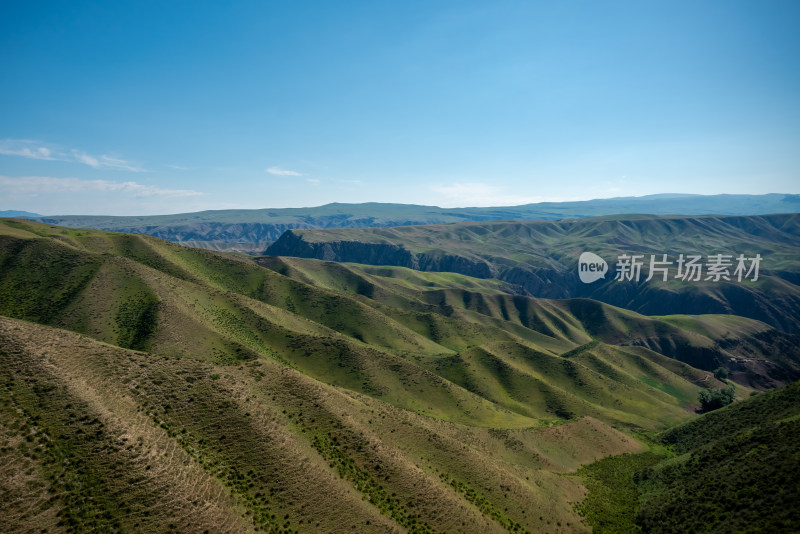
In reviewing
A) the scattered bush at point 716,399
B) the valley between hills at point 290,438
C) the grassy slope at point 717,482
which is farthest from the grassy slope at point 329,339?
the grassy slope at point 717,482

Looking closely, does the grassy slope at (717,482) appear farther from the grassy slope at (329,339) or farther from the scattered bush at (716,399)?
the scattered bush at (716,399)

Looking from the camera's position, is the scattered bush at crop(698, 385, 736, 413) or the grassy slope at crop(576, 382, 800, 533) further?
the scattered bush at crop(698, 385, 736, 413)

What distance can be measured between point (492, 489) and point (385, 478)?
16041 millimetres

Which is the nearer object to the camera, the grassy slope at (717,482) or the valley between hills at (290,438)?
the valley between hills at (290,438)

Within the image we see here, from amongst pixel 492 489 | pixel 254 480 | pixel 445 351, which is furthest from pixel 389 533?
pixel 445 351

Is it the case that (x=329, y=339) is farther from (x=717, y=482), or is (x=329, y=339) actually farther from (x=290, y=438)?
(x=717, y=482)

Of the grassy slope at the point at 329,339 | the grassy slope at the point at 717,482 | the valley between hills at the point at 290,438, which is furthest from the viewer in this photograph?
the grassy slope at the point at 329,339

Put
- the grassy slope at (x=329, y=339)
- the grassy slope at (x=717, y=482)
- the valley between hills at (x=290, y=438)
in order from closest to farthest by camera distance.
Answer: the valley between hills at (x=290, y=438) → the grassy slope at (x=717, y=482) → the grassy slope at (x=329, y=339)

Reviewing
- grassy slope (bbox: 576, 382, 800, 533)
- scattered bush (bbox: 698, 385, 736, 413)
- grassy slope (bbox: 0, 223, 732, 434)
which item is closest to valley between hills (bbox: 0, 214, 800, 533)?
grassy slope (bbox: 576, 382, 800, 533)

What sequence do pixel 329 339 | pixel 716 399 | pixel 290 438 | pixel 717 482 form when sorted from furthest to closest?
pixel 716 399 < pixel 329 339 < pixel 717 482 < pixel 290 438

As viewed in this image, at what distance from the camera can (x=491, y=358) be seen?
125 metres

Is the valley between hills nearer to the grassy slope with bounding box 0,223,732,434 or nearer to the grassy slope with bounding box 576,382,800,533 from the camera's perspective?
the grassy slope with bounding box 576,382,800,533

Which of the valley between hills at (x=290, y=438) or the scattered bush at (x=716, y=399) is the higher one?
the valley between hills at (x=290, y=438)

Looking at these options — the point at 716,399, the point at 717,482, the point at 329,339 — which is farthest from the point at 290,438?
the point at 716,399
